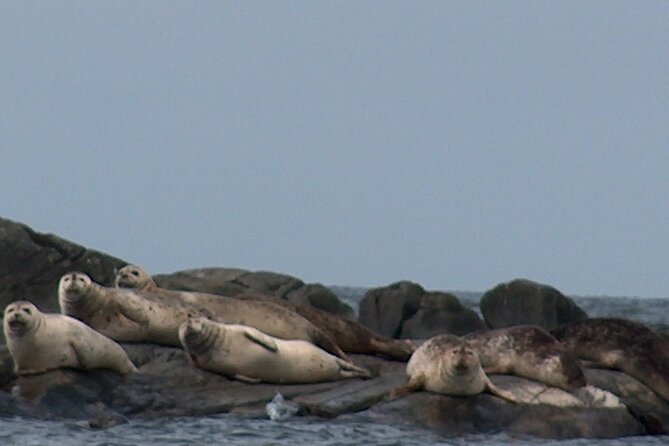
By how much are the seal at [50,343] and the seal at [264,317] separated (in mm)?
2165

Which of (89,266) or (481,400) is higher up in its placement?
(89,266)

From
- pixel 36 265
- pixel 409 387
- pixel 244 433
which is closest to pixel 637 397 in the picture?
pixel 409 387

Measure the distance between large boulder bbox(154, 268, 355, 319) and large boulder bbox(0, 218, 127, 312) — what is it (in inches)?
64.6

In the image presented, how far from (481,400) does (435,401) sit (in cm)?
48

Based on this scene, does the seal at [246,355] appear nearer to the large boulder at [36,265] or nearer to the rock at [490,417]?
the rock at [490,417]

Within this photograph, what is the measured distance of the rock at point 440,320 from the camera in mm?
27531

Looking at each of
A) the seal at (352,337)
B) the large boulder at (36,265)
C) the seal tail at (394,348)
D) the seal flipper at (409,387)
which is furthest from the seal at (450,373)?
the large boulder at (36,265)

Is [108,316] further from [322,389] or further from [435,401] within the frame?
[435,401]

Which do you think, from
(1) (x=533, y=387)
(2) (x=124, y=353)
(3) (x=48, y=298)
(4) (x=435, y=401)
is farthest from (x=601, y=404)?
(3) (x=48, y=298)

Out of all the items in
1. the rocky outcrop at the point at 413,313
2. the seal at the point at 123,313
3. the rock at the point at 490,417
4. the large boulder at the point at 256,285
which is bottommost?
the rock at the point at 490,417

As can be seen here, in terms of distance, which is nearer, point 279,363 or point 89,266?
point 279,363

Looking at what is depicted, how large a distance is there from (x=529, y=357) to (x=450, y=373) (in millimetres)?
1670

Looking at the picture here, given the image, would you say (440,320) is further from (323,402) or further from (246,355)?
(323,402)

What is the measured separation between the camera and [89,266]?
27.2 meters
